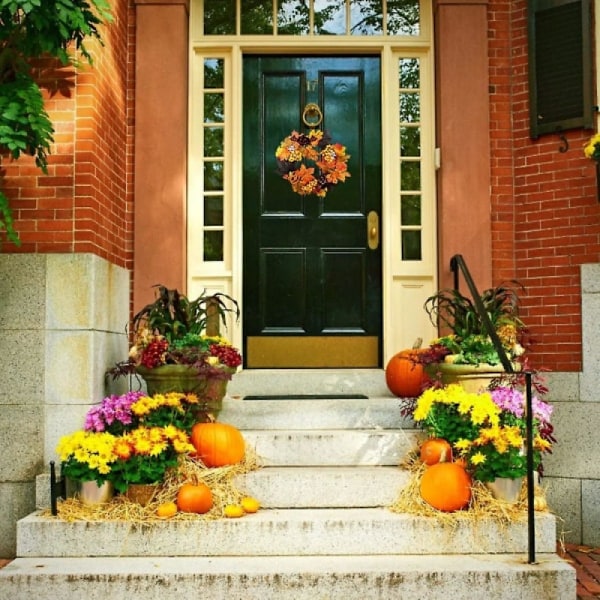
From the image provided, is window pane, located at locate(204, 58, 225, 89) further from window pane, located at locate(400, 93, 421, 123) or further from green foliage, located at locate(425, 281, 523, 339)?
green foliage, located at locate(425, 281, 523, 339)

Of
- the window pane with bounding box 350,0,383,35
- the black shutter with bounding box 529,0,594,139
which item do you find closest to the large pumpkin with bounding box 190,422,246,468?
the black shutter with bounding box 529,0,594,139

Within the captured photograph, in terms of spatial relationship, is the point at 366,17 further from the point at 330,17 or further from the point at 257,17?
the point at 257,17

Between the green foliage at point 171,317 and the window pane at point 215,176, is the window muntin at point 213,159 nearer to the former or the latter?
the window pane at point 215,176

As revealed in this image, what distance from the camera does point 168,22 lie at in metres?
5.83

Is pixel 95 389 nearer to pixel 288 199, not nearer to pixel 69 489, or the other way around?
pixel 69 489

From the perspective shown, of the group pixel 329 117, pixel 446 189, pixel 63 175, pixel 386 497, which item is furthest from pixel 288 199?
pixel 386 497

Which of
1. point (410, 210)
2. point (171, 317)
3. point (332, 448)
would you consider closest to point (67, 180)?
point (171, 317)

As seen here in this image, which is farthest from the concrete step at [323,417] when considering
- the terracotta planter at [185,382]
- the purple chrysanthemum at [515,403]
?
the purple chrysanthemum at [515,403]

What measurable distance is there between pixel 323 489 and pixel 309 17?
11.7ft

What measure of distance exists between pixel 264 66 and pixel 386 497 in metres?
3.41

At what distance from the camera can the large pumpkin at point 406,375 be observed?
5.23 m

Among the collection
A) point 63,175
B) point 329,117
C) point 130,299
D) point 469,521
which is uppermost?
point 329,117

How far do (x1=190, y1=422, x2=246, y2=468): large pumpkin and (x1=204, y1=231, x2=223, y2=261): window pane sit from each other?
74.0 inches

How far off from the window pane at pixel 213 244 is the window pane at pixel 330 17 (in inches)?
66.7
